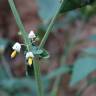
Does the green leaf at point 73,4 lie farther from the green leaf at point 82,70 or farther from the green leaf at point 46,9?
the green leaf at point 46,9

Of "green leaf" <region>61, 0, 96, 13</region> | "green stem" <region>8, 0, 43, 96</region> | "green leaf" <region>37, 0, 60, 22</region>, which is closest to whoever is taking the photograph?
"green stem" <region>8, 0, 43, 96</region>

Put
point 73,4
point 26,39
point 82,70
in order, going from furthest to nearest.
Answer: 1. point 82,70
2. point 73,4
3. point 26,39

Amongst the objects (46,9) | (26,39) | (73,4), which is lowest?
(26,39)

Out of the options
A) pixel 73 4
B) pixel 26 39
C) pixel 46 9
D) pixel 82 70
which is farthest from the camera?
pixel 46 9

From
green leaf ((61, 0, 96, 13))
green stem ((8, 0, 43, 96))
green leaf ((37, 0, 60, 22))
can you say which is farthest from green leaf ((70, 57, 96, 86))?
green stem ((8, 0, 43, 96))

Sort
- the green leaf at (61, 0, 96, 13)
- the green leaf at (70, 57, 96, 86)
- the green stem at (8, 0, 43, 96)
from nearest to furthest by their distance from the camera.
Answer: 1. the green stem at (8, 0, 43, 96)
2. the green leaf at (61, 0, 96, 13)
3. the green leaf at (70, 57, 96, 86)

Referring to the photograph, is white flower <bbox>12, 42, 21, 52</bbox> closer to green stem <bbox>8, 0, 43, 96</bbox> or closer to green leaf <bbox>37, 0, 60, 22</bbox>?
green stem <bbox>8, 0, 43, 96</bbox>

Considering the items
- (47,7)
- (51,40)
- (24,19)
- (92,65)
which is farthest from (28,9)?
(92,65)

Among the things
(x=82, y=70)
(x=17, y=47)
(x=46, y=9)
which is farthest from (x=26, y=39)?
(x=46, y=9)

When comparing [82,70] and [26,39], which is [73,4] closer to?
[26,39]

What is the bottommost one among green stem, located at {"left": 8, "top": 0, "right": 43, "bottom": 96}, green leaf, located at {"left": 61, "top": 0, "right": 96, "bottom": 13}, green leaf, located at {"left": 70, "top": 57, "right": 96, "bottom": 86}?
green stem, located at {"left": 8, "top": 0, "right": 43, "bottom": 96}

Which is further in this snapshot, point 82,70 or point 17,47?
point 82,70

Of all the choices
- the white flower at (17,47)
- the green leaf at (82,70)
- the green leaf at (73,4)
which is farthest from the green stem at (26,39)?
the green leaf at (82,70)

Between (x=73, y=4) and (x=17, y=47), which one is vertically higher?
(x=73, y=4)
